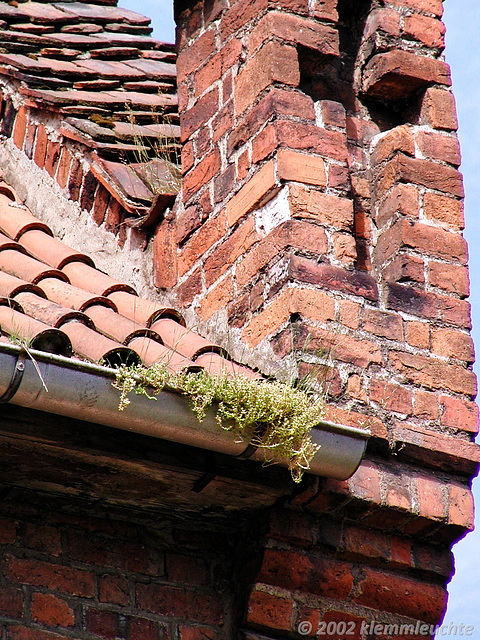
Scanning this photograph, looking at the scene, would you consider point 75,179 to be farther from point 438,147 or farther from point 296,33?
point 438,147

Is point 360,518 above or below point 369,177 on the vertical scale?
below

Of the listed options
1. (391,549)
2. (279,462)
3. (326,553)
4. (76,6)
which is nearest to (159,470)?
(279,462)

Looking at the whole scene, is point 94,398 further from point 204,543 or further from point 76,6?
point 76,6

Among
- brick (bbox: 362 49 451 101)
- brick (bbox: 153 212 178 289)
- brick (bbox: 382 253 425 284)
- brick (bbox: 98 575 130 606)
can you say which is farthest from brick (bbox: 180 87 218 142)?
brick (bbox: 98 575 130 606)

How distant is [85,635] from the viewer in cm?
296

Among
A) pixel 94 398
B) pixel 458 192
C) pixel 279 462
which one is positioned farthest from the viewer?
pixel 458 192

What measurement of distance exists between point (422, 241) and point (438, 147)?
1.47 feet

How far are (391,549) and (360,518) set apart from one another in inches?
5.9

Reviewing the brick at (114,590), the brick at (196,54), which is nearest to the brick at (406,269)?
the brick at (196,54)

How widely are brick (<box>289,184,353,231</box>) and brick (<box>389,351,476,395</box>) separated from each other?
1.66ft

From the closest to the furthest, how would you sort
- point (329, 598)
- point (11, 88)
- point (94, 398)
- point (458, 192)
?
point (94, 398) < point (329, 598) < point (458, 192) < point (11, 88)

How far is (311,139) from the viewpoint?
3.63 metres

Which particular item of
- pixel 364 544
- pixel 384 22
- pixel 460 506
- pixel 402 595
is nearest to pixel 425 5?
pixel 384 22

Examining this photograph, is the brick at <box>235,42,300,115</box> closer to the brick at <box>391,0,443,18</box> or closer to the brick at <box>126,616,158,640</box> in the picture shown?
the brick at <box>391,0,443,18</box>
